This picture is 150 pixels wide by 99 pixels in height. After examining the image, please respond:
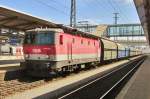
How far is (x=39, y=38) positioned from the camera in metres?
20.5

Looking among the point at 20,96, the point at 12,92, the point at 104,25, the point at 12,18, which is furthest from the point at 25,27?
the point at 104,25

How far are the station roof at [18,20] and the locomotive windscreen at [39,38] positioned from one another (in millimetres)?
1524

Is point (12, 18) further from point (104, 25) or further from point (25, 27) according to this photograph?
point (104, 25)

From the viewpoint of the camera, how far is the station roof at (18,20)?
20.6 metres

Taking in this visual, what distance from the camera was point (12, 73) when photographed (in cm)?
1864

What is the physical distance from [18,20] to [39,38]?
3.72 m

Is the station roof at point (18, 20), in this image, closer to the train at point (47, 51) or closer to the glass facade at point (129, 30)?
the train at point (47, 51)

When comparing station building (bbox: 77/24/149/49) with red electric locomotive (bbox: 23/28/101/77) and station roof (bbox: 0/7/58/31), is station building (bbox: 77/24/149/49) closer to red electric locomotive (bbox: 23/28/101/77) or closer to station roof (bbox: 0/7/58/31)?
station roof (bbox: 0/7/58/31)

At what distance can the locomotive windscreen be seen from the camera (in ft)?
65.8

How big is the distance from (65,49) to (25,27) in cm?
649

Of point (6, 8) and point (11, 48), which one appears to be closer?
point (6, 8)

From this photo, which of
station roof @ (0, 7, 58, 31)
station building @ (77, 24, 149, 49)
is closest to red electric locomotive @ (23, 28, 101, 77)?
station roof @ (0, 7, 58, 31)

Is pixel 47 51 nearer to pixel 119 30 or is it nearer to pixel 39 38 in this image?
pixel 39 38

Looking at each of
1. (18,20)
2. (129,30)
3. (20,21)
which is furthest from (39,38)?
(129,30)
